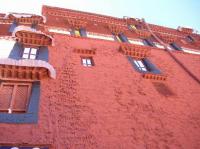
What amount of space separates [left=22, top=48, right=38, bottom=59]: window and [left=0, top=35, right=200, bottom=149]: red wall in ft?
2.67

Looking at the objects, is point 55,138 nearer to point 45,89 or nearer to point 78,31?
point 45,89

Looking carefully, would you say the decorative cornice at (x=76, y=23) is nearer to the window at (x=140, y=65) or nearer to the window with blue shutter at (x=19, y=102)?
the window at (x=140, y=65)

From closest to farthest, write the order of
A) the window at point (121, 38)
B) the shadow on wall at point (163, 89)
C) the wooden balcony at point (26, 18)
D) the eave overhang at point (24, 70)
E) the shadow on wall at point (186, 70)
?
the eave overhang at point (24, 70), the shadow on wall at point (163, 89), the shadow on wall at point (186, 70), the wooden balcony at point (26, 18), the window at point (121, 38)

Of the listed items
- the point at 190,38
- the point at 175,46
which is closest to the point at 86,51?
the point at 175,46

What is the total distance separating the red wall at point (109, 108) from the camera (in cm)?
672

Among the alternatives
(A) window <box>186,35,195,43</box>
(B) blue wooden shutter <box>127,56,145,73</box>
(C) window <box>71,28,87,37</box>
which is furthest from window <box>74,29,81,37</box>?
(A) window <box>186,35,195,43</box>

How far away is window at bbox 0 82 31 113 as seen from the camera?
24.2ft

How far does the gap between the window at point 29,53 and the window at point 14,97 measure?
2148 millimetres

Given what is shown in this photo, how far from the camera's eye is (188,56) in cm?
1418

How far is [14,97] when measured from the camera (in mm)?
7711

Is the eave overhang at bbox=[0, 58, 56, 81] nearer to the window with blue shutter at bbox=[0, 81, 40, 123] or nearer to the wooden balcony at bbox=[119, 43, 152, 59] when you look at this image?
the window with blue shutter at bbox=[0, 81, 40, 123]

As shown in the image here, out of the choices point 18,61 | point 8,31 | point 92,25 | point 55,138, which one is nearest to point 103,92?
point 55,138

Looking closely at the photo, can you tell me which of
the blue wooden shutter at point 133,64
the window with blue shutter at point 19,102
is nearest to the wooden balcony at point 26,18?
the blue wooden shutter at point 133,64

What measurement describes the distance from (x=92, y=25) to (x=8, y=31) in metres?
6.00
